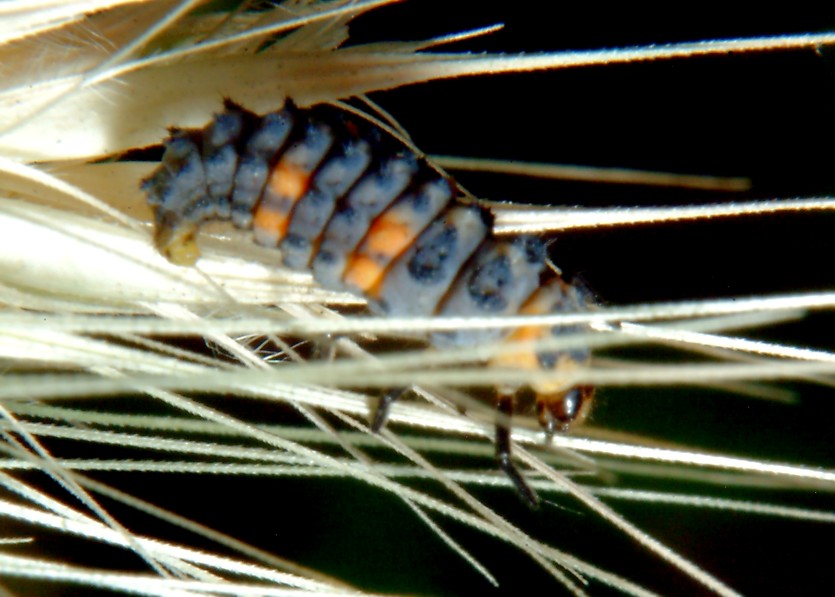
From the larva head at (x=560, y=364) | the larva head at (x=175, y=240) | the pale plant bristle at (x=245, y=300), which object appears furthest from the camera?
the larva head at (x=560, y=364)

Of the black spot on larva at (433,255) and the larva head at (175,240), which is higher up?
the black spot on larva at (433,255)

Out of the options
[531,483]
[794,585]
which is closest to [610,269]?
[531,483]

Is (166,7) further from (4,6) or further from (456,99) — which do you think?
(456,99)

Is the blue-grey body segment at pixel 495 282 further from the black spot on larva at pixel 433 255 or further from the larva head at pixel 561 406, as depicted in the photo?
the larva head at pixel 561 406

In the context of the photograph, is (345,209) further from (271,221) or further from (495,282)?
(495,282)

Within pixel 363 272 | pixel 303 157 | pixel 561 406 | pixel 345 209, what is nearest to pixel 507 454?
pixel 561 406

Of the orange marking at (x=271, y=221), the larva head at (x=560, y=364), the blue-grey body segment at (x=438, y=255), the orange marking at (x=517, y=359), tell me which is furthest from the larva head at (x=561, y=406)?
the orange marking at (x=271, y=221)

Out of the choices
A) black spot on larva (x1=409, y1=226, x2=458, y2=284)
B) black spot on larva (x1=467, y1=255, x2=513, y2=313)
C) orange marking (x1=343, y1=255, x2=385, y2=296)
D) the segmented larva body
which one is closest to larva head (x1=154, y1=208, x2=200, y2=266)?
the segmented larva body

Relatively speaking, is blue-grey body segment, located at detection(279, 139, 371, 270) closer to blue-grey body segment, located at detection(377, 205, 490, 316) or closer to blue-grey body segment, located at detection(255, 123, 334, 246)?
blue-grey body segment, located at detection(255, 123, 334, 246)
